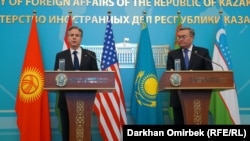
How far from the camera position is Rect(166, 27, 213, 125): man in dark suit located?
4.35 m

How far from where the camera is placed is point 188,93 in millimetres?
3951


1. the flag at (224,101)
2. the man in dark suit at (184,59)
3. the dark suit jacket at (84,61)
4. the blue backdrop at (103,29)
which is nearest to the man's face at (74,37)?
the dark suit jacket at (84,61)

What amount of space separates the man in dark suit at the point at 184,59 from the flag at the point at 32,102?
1903 millimetres

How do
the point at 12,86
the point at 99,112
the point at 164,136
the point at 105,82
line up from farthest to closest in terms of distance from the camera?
the point at 12,86
the point at 99,112
the point at 105,82
the point at 164,136

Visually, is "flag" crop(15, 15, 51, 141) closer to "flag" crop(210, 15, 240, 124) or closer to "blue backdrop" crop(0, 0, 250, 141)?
"blue backdrop" crop(0, 0, 250, 141)

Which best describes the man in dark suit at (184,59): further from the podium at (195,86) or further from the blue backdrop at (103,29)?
the blue backdrop at (103,29)

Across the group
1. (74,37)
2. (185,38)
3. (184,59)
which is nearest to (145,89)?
(184,59)

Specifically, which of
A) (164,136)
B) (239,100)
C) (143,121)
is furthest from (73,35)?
(239,100)

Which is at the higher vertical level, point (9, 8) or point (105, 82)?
point (9, 8)

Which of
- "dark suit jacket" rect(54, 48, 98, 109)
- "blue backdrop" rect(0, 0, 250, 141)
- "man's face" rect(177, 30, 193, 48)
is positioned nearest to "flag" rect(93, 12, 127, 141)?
"blue backdrop" rect(0, 0, 250, 141)

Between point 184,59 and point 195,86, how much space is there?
630mm

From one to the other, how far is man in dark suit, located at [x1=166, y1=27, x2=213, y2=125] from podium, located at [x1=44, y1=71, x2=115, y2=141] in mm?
868

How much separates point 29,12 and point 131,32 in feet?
5.04

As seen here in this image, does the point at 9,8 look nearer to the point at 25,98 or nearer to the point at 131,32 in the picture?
the point at 25,98
